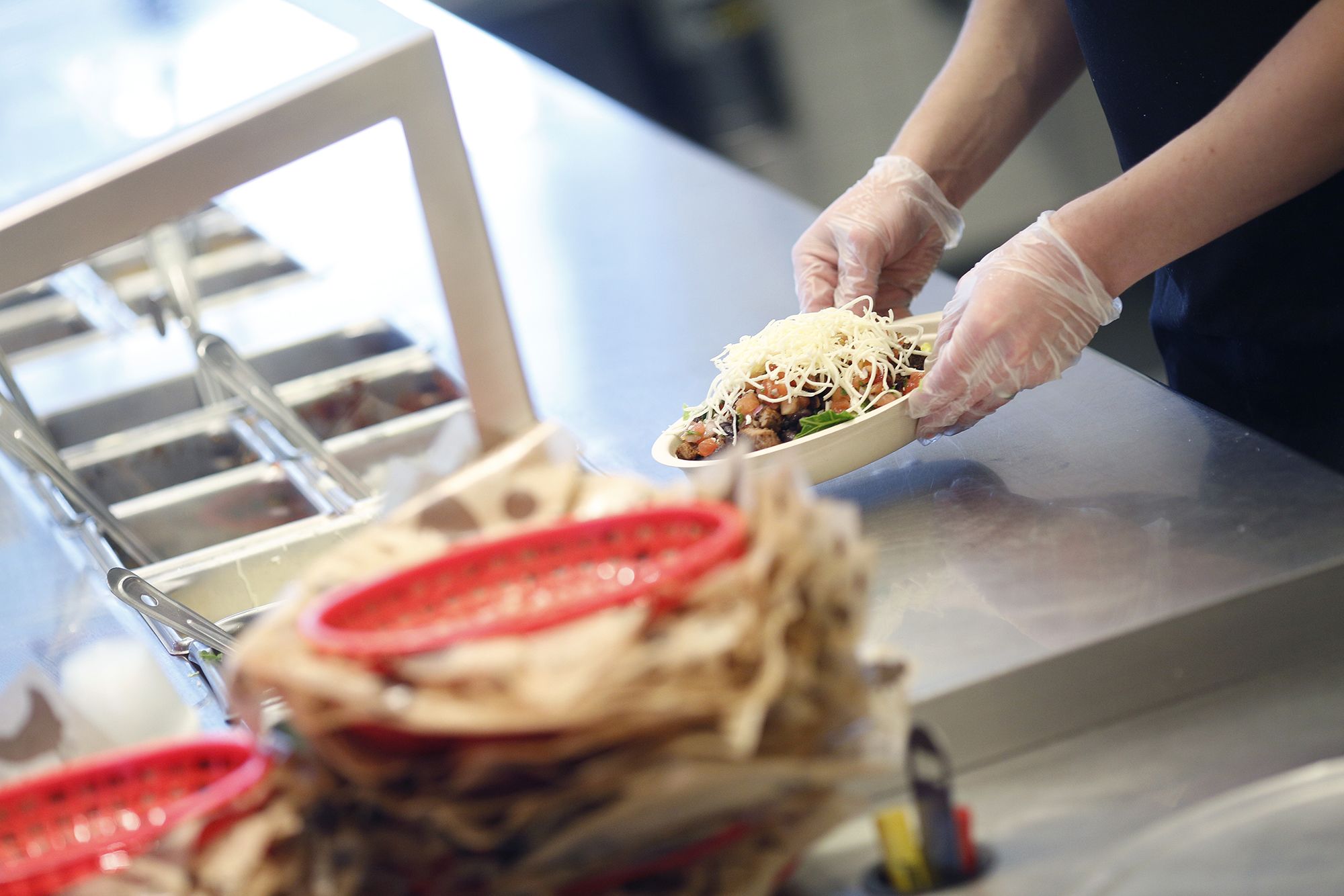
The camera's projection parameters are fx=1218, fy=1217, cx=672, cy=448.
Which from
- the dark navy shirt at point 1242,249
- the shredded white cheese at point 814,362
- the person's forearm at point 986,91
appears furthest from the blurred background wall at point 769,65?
the shredded white cheese at point 814,362

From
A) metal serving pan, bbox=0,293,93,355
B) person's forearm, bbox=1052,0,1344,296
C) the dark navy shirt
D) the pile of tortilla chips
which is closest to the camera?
the pile of tortilla chips

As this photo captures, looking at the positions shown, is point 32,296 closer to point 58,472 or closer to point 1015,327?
point 58,472

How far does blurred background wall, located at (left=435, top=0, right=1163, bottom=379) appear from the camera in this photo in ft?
17.6

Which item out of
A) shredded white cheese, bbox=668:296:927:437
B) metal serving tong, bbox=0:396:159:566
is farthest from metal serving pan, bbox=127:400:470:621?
shredded white cheese, bbox=668:296:927:437

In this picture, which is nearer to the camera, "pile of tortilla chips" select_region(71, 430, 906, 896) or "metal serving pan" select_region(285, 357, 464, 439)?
"pile of tortilla chips" select_region(71, 430, 906, 896)

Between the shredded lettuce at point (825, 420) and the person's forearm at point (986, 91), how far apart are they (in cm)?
58

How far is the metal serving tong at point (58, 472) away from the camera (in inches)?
70.2

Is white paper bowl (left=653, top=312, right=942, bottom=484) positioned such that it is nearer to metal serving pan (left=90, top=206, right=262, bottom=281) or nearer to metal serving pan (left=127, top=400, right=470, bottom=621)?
metal serving pan (left=127, top=400, right=470, bottom=621)

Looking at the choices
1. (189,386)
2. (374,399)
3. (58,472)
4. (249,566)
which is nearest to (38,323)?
(189,386)

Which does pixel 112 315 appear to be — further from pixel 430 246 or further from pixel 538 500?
pixel 538 500

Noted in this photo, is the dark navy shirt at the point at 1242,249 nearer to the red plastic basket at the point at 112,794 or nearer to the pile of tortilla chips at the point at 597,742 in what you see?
the pile of tortilla chips at the point at 597,742

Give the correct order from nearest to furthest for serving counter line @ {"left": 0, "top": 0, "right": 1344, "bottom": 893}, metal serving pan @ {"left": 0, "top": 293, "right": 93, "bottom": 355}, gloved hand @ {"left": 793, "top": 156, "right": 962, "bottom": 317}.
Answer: serving counter line @ {"left": 0, "top": 0, "right": 1344, "bottom": 893} < gloved hand @ {"left": 793, "top": 156, "right": 962, "bottom": 317} < metal serving pan @ {"left": 0, "top": 293, "right": 93, "bottom": 355}

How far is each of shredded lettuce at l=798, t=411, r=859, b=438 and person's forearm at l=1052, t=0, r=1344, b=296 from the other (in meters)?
0.30

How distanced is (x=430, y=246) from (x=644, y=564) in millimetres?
607
